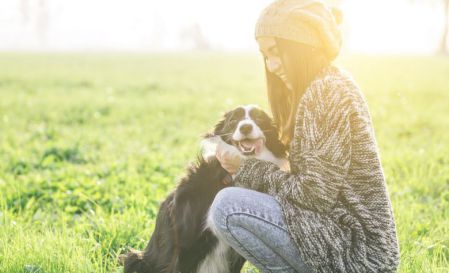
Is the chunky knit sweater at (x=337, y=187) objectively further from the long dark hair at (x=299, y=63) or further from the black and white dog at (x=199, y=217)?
the black and white dog at (x=199, y=217)

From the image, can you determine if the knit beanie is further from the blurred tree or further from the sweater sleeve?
the blurred tree

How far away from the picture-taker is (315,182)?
2.58m

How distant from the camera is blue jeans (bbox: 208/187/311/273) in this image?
2754 millimetres

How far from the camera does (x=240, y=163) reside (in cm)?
301

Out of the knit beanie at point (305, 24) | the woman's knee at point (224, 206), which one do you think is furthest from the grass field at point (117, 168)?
the knit beanie at point (305, 24)

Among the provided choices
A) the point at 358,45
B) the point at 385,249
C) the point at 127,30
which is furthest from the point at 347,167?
the point at 127,30

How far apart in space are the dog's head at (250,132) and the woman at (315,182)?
457 millimetres

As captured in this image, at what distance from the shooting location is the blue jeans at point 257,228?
275cm

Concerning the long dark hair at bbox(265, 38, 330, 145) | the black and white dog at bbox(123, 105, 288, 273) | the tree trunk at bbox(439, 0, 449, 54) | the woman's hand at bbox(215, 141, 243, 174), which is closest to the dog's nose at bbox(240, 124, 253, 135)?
the black and white dog at bbox(123, 105, 288, 273)

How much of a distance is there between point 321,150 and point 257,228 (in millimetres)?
547

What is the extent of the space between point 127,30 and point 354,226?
5450 inches

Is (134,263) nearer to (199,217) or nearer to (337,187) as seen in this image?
(199,217)

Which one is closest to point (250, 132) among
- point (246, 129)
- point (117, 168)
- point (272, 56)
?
point (246, 129)

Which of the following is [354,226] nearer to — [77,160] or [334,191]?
[334,191]
